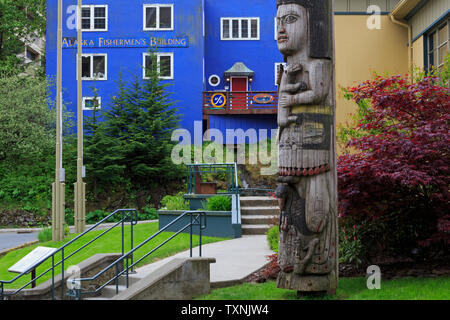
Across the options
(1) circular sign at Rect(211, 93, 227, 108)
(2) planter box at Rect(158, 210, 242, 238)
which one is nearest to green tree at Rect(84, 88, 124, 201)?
(1) circular sign at Rect(211, 93, 227, 108)

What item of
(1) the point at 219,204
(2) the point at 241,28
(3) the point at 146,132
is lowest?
(1) the point at 219,204

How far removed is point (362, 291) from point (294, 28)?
11.8ft

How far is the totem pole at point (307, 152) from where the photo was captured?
6.75 meters

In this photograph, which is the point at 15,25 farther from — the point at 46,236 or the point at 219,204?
→ the point at 219,204

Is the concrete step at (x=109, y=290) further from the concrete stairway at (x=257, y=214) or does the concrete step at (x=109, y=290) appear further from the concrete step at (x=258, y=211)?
the concrete step at (x=258, y=211)

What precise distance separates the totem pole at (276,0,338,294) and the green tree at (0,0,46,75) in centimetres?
2645

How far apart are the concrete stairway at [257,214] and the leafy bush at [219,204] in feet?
1.50

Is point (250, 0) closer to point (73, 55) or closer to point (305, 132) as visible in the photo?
point (73, 55)

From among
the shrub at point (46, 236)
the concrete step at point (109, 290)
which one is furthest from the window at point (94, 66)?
the concrete step at point (109, 290)

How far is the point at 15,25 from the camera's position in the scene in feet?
102

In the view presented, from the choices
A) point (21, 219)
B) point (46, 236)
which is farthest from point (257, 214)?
A: point (21, 219)

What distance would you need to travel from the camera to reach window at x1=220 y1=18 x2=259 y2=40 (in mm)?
30219
